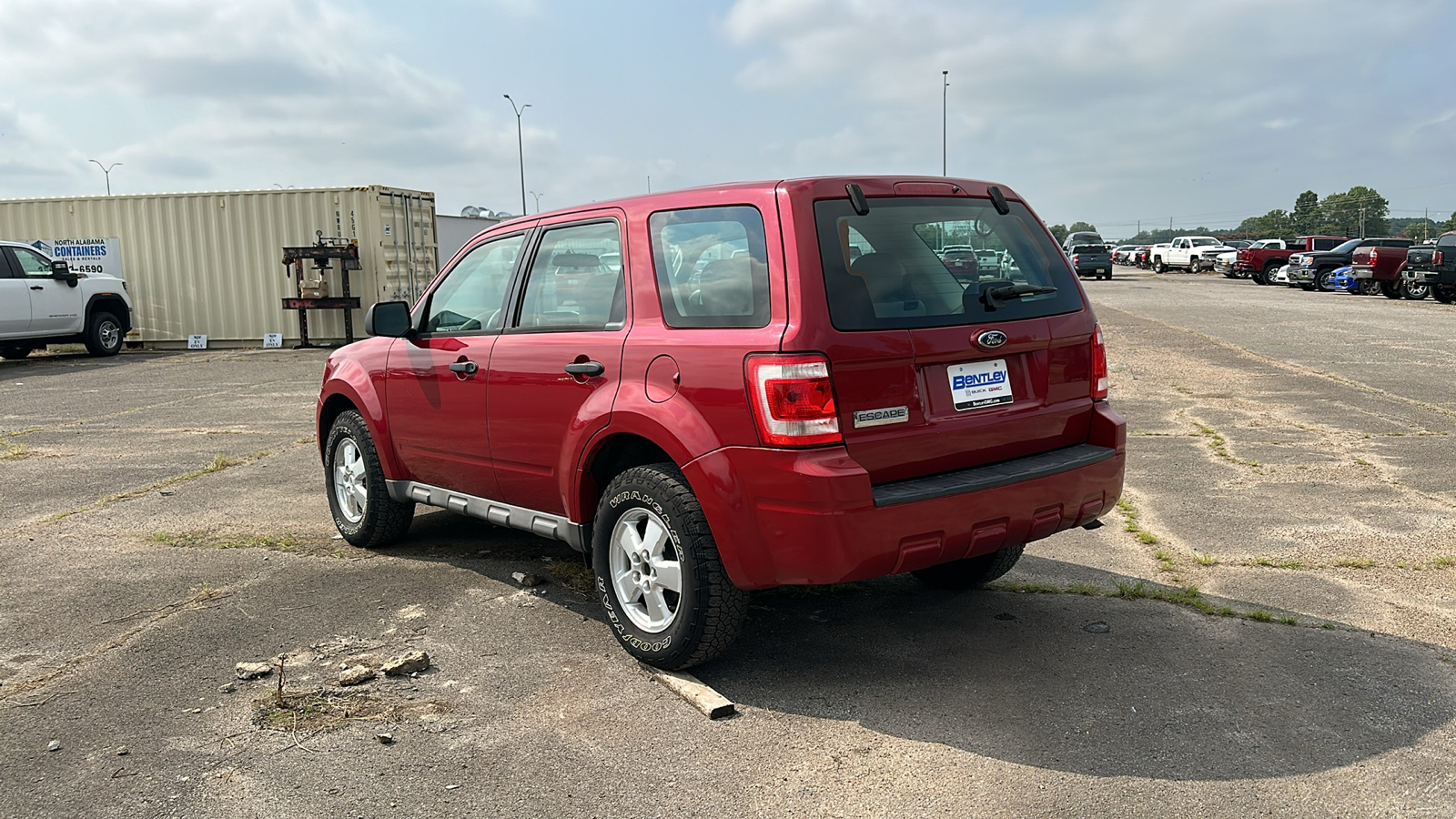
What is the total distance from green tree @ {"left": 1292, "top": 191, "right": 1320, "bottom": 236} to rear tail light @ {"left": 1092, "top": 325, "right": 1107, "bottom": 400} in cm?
12052

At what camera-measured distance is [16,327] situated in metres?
18.0

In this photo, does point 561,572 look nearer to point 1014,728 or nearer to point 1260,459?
point 1014,728

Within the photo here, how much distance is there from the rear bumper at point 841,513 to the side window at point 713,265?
53 centimetres

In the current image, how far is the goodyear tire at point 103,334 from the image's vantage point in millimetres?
19469

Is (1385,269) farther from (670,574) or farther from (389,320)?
(670,574)

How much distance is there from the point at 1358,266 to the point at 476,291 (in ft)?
101

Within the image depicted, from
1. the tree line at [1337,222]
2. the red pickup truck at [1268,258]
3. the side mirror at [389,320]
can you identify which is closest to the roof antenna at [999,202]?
the side mirror at [389,320]

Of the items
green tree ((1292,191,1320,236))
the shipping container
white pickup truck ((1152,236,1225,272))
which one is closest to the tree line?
green tree ((1292,191,1320,236))

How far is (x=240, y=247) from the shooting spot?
2214 centimetres

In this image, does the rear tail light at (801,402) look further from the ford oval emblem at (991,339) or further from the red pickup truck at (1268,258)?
the red pickup truck at (1268,258)

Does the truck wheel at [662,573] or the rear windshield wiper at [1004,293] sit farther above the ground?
the rear windshield wiper at [1004,293]

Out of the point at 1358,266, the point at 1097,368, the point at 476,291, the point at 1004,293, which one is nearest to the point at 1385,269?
the point at 1358,266

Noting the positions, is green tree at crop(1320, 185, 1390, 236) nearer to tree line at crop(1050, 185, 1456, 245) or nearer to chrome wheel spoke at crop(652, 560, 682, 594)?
tree line at crop(1050, 185, 1456, 245)

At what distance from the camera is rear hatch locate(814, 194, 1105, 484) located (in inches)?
150
